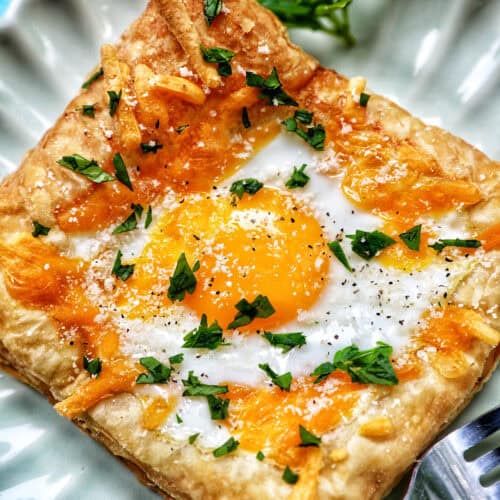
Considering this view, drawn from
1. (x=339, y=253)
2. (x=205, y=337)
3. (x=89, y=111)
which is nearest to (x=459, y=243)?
(x=339, y=253)

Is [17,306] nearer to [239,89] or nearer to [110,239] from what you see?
[110,239]

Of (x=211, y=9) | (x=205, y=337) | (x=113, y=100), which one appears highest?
(x=211, y=9)

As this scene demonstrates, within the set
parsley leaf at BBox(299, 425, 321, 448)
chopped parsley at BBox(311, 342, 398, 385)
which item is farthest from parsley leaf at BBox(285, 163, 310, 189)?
parsley leaf at BBox(299, 425, 321, 448)

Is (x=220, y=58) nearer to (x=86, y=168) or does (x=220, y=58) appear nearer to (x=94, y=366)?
(x=86, y=168)

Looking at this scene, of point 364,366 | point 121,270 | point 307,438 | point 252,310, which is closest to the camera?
point 307,438

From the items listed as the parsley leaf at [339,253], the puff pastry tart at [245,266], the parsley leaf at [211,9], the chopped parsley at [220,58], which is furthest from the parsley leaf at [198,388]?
the parsley leaf at [211,9]
